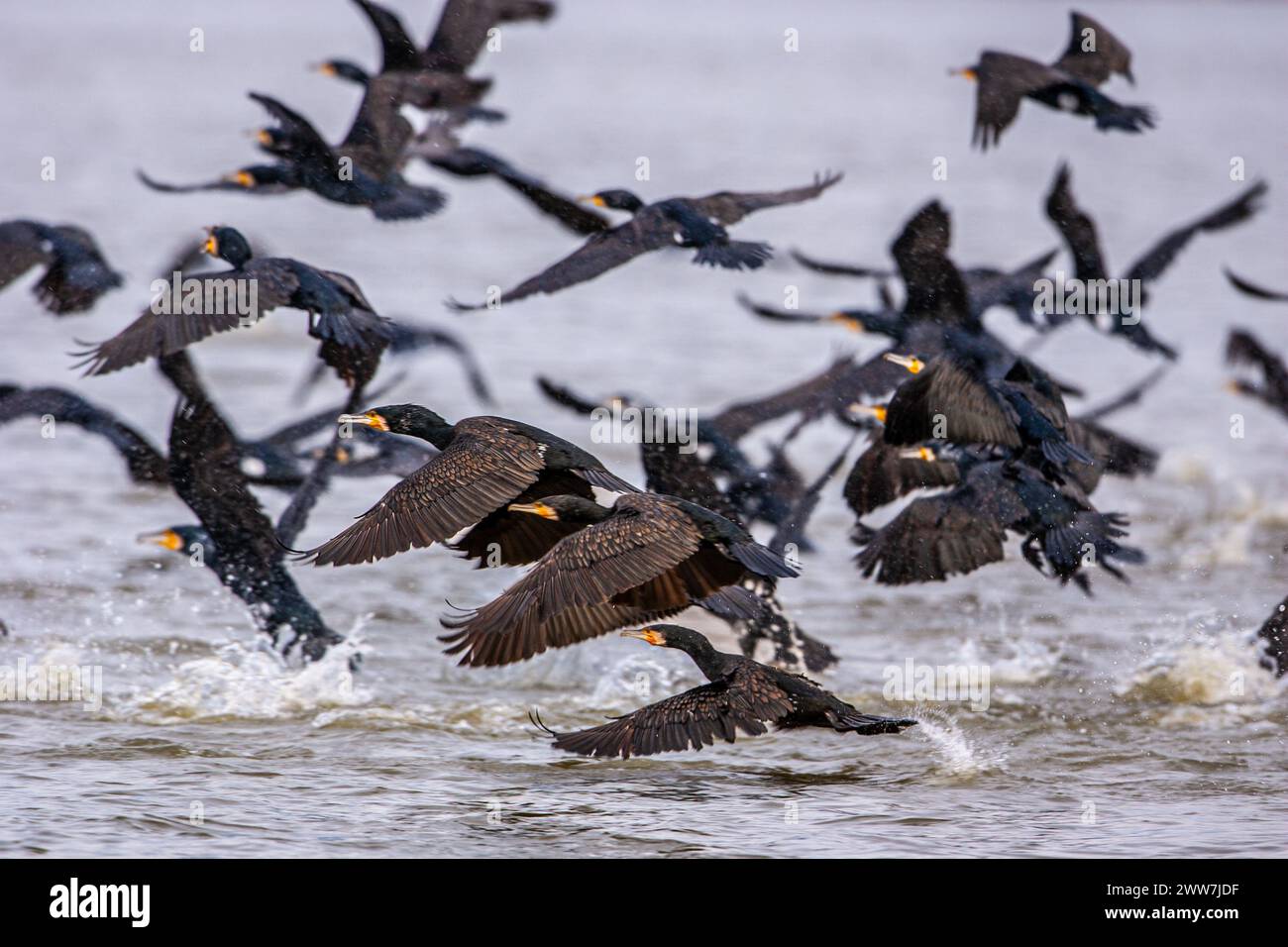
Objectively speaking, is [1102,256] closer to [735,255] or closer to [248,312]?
[735,255]

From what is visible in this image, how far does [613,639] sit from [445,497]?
2752 mm

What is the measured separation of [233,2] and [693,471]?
86.0 metres

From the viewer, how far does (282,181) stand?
33.7 ft

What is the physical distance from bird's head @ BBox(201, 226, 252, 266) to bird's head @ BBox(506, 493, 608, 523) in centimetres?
216

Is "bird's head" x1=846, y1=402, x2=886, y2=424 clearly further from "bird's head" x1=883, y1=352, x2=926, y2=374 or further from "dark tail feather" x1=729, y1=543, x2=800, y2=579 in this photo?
"dark tail feather" x1=729, y1=543, x2=800, y2=579

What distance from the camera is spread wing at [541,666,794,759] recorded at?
7059mm

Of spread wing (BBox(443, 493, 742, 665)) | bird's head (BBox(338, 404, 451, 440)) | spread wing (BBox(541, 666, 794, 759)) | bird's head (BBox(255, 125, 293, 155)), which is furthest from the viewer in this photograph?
bird's head (BBox(255, 125, 293, 155))

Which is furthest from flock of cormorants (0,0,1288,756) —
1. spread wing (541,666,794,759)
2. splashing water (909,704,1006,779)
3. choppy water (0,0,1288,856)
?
splashing water (909,704,1006,779)

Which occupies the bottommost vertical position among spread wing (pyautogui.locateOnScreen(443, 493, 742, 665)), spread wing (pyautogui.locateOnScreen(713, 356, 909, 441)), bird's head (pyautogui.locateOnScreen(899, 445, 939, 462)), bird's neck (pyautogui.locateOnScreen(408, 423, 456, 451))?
spread wing (pyautogui.locateOnScreen(443, 493, 742, 665))

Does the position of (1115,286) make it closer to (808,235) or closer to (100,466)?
(100,466)

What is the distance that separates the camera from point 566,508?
754 cm

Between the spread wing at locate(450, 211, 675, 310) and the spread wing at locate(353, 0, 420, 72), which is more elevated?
the spread wing at locate(353, 0, 420, 72)

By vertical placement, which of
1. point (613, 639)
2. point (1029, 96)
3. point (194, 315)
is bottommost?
point (613, 639)

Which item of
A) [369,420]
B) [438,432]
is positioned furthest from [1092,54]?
[369,420]
